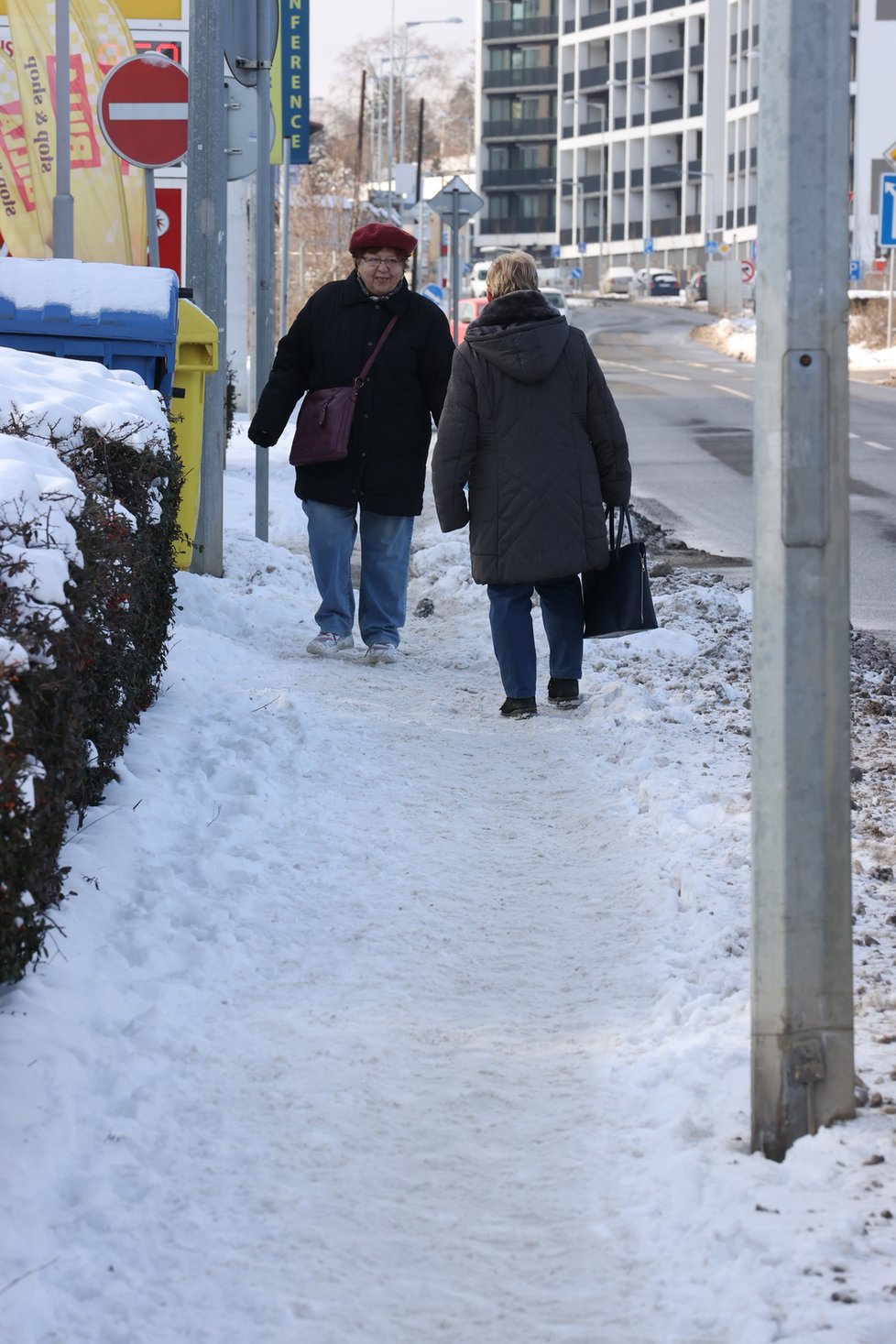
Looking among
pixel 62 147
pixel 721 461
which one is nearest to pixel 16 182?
pixel 62 147

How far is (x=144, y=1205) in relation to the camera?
306 cm

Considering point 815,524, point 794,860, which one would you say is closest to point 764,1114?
point 794,860

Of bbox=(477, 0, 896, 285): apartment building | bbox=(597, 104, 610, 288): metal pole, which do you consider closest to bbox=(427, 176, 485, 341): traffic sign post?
bbox=(477, 0, 896, 285): apartment building

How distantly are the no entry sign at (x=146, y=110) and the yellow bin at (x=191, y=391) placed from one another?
2.32 ft

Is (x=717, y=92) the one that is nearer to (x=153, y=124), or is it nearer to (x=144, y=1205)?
(x=153, y=124)

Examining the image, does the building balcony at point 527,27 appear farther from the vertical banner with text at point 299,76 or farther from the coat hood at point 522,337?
the coat hood at point 522,337

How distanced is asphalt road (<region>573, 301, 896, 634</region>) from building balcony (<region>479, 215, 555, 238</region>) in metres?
66.4

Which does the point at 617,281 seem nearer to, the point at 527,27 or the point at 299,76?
the point at 527,27

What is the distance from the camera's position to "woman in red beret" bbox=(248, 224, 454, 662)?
25.5 feet

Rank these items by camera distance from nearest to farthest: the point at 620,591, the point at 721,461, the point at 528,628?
the point at 620,591, the point at 528,628, the point at 721,461

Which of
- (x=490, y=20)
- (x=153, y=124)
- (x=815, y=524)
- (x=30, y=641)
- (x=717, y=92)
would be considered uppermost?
(x=490, y=20)

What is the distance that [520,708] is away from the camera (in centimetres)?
704

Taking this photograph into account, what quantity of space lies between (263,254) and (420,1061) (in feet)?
24.0

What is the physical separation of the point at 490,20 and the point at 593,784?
111 m
